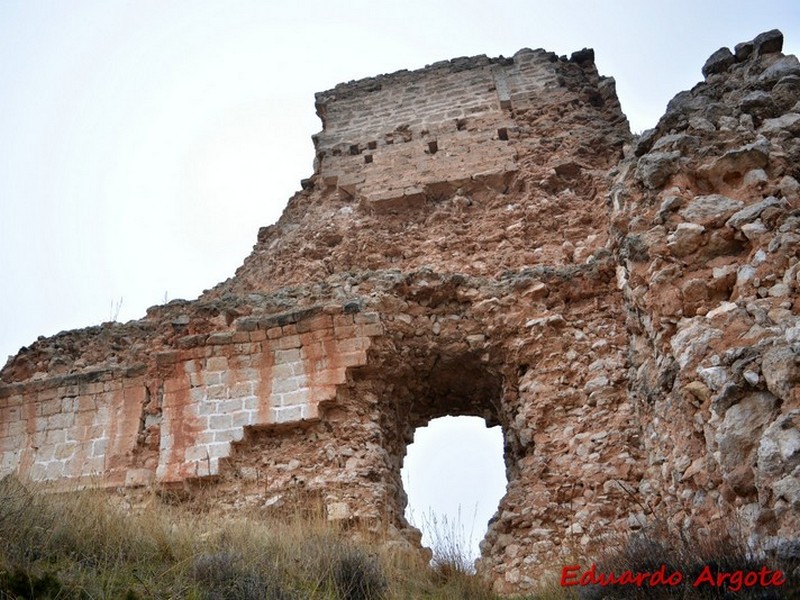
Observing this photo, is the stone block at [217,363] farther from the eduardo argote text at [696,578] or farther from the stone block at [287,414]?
the eduardo argote text at [696,578]

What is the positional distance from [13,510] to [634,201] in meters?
5.16

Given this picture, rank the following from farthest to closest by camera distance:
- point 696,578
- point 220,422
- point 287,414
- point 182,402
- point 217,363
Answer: point 217,363
point 182,402
point 220,422
point 287,414
point 696,578

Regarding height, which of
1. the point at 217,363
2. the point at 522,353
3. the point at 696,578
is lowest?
the point at 696,578

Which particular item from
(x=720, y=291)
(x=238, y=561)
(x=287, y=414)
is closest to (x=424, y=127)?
(x=287, y=414)

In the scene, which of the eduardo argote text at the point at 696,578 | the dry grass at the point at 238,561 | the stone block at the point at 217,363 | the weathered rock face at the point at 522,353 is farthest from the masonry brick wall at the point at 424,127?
the eduardo argote text at the point at 696,578

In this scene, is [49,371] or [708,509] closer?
[708,509]

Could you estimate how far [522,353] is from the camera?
24.2 feet

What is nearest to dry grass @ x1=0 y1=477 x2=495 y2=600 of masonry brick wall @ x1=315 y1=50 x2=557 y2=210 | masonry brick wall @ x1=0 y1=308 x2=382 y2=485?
masonry brick wall @ x1=0 y1=308 x2=382 y2=485

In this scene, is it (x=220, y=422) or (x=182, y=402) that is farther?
(x=182, y=402)

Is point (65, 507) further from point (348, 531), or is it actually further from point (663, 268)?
point (663, 268)

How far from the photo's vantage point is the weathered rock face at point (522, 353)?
516 centimetres

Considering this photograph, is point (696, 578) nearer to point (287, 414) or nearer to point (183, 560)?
point (183, 560)

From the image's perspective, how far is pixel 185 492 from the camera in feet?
23.6

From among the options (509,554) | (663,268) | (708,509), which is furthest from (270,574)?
(663,268)
